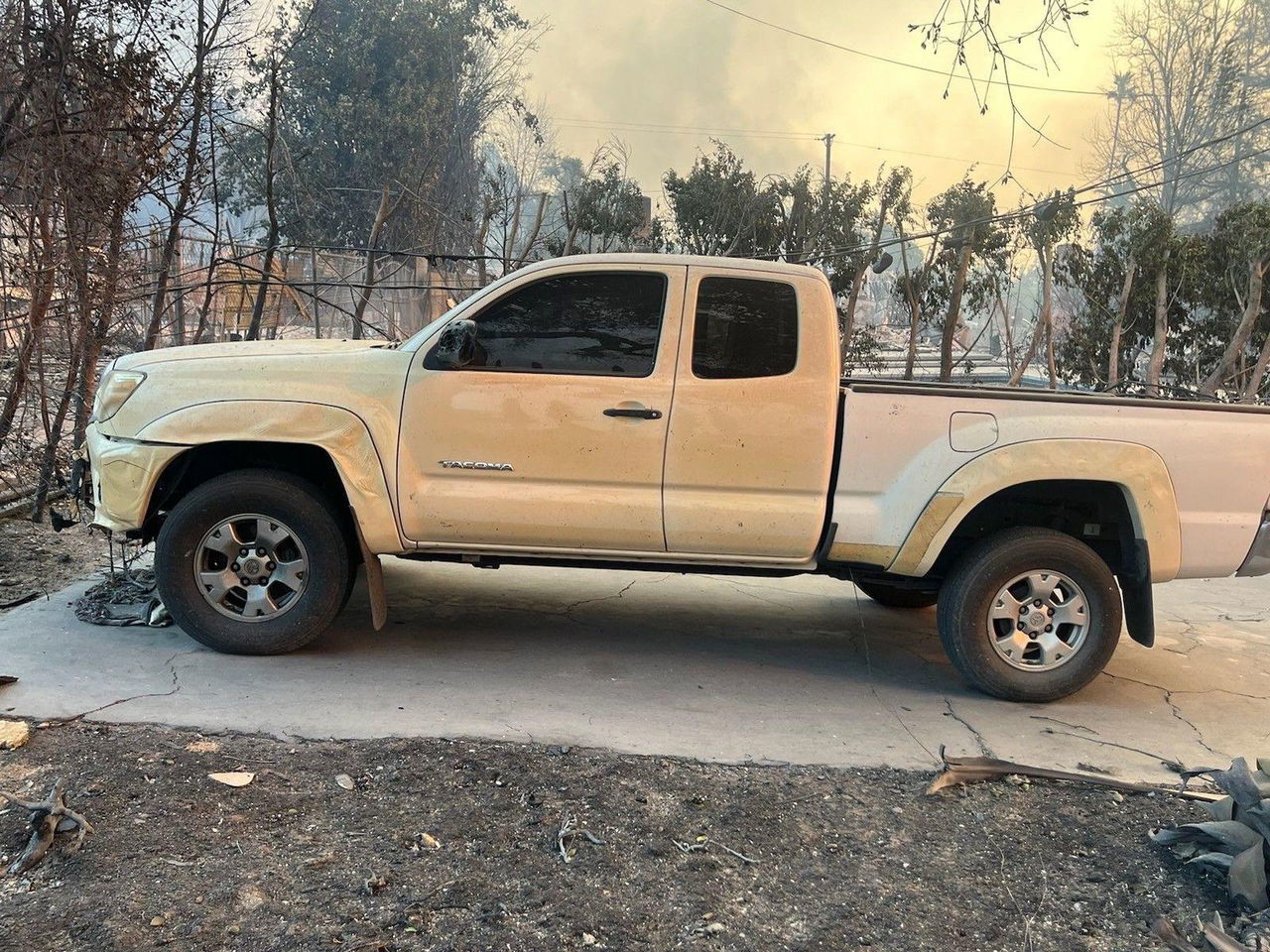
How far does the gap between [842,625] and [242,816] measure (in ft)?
12.6

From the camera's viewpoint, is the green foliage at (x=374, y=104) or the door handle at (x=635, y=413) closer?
the door handle at (x=635, y=413)

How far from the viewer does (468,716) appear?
4.21 m

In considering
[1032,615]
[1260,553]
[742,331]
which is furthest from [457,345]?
[1260,553]

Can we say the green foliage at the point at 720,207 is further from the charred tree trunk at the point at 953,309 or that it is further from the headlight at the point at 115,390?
the headlight at the point at 115,390

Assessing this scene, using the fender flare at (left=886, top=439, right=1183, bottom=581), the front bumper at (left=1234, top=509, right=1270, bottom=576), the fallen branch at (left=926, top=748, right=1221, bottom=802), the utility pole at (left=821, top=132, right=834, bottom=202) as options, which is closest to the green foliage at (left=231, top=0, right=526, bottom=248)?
the utility pole at (left=821, top=132, right=834, bottom=202)

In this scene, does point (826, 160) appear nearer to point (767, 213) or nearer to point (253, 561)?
point (767, 213)

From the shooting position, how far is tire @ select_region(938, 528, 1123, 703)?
184 inches

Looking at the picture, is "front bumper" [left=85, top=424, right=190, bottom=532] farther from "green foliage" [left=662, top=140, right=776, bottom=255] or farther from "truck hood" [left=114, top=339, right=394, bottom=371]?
"green foliage" [left=662, top=140, right=776, bottom=255]

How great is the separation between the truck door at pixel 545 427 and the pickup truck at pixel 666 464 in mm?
11

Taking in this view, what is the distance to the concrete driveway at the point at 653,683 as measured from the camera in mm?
4121

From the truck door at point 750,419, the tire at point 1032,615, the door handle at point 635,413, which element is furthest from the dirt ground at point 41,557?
the tire at point 1032,615

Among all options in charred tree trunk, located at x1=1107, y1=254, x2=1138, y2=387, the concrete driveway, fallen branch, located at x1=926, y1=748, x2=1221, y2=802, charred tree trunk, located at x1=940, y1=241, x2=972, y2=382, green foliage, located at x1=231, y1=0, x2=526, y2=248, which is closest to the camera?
fallen branch, located at x1=926, y1=748, x2=1221, y2=802

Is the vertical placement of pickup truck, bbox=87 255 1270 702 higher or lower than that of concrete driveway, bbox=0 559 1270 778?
higher

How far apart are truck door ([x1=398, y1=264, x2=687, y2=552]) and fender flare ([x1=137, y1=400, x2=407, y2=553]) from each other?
0.15m
